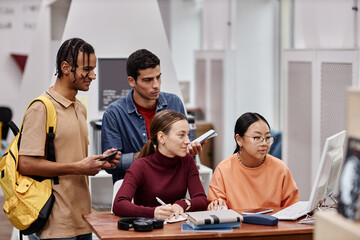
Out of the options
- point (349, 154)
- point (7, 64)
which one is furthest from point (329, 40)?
point (7, 64)

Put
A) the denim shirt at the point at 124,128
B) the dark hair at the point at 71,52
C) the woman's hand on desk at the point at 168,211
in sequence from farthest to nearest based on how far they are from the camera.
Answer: the denim shirt at the point at 124,128 < the dark hair at the point at 71,52 < the woman's hand on desk at the point at 168,211

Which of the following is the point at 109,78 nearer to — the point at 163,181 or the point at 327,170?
the point at 163,181

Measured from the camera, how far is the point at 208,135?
3.23 m

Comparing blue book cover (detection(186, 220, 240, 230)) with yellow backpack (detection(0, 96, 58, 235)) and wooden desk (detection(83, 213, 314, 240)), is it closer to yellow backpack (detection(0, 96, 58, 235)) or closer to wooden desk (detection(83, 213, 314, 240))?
wooden desk (detection(83, 213, 314, 240))

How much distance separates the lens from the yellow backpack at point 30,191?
9.62 feet

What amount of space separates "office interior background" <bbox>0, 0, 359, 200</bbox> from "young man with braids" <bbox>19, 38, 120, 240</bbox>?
185 cm

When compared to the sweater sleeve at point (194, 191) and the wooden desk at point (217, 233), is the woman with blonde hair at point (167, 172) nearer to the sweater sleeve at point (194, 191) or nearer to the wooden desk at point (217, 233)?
the sweater sleeve at point (194, 191)

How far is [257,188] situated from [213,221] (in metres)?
0.66

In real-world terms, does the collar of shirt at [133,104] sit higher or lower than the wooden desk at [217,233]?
higher

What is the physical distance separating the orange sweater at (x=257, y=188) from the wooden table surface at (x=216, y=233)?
0.41 meters

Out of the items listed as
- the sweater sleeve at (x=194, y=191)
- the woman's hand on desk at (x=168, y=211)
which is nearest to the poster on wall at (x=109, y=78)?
the sweater sleeve at (x=194, y=191)

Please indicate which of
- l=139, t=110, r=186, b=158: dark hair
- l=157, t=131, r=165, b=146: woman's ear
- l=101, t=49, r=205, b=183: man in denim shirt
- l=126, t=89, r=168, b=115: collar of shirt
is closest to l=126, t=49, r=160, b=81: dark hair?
l=101, t=49, r=205, b=183: man in denim shirt

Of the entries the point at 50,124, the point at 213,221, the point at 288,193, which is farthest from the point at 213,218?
the point at 50,124

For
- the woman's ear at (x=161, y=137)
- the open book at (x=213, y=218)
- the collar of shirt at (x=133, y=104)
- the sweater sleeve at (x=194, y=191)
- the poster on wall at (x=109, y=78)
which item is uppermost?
the poster on wall at (x=109, y=78)
